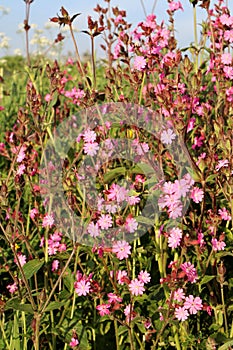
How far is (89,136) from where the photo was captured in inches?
62.1

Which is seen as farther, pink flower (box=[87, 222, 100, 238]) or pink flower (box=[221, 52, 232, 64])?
pink flower (box=[221, 52, 232, 64])

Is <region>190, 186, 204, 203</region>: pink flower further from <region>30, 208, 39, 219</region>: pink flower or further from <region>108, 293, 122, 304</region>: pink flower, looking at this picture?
<region>30, 208, 39, 219</region>: pink flower

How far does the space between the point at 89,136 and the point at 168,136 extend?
0.74 ft

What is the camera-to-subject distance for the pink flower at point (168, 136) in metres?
1.60

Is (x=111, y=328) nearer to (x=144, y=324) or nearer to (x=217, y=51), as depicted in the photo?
(x=144, y=324)

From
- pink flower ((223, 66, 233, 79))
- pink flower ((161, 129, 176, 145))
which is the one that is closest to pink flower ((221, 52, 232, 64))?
pink flower ((223, 66, 233, 79))

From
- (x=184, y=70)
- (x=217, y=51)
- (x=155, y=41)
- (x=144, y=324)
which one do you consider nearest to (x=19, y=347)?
(x=144, y=324)

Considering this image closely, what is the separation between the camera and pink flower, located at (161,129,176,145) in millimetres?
1600

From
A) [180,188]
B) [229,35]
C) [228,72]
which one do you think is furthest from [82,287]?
[229,35]

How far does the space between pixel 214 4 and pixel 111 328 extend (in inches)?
49.7

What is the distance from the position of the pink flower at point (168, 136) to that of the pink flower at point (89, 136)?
0.65 feet

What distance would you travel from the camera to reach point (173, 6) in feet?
7.39

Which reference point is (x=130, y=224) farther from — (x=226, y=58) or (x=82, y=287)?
(x=226, y=58)

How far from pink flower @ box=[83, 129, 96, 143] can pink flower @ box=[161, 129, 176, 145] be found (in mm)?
197
